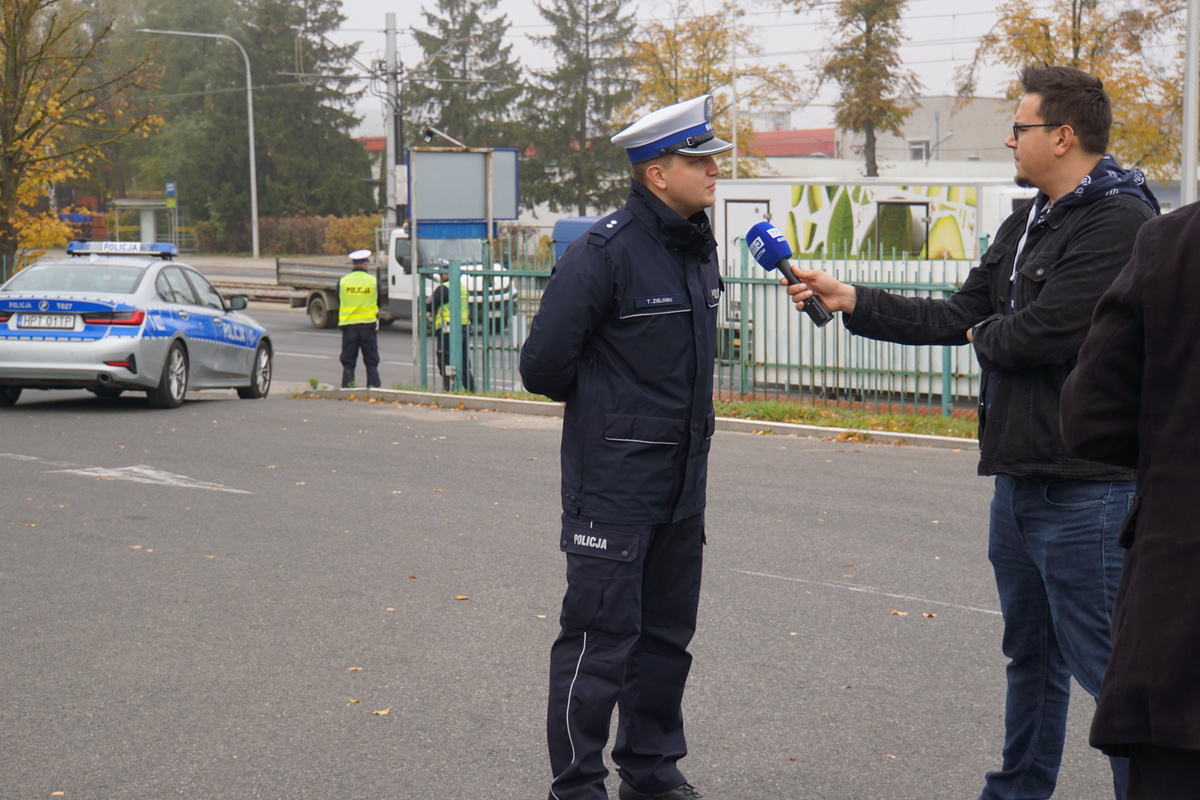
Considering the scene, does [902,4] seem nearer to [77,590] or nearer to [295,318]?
[295,318]

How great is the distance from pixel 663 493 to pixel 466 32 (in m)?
69.6

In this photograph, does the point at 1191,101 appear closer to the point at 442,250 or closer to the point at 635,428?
the point at 635,428

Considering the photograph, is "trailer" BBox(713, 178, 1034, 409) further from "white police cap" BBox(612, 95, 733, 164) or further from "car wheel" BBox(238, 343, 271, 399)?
"white police cap" BBox(612, 95, 733, 164)

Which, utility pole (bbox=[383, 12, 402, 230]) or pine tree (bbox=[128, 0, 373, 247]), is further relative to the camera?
pine tree (bbox=[128, 0, 373, 247])

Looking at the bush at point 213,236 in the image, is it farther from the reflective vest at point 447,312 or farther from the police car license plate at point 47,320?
the police car license plate at point 47,320

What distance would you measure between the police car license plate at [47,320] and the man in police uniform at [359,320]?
3796mm

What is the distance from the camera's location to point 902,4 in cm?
3550

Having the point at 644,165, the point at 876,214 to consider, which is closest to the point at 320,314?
the point at 876,214

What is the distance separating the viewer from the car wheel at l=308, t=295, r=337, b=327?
30172 millimetres

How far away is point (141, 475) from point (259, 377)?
21.1ft

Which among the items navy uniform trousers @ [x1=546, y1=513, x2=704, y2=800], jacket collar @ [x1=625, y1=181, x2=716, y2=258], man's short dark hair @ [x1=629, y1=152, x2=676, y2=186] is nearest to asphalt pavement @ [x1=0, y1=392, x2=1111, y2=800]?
navy uniform trousers @ [x1=546, y1=513, x2=704, y2=800]

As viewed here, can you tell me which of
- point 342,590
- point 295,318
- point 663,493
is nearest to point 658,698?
point 663,493

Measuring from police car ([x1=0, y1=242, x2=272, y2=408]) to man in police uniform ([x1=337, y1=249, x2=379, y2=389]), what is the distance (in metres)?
1.75

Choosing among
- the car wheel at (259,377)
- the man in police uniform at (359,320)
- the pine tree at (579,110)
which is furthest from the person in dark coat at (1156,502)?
the pine tree at (579,110)
